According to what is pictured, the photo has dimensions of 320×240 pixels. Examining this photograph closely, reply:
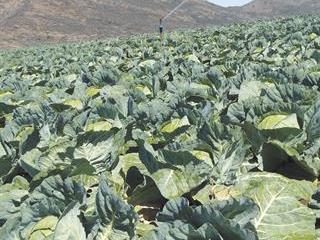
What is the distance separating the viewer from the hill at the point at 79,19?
212 ft

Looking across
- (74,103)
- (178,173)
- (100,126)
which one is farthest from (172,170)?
(74,103)

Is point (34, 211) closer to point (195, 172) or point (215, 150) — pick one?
point (195, 172)

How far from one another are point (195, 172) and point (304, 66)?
2.76m

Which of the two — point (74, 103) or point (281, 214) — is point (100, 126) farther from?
point (281, 214)

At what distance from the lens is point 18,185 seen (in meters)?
3.23

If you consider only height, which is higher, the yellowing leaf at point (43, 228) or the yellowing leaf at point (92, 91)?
the yellowing leaf at point (43, 228)

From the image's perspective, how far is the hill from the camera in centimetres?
6475

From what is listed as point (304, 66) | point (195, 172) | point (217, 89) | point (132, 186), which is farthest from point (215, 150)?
point (304, 66)

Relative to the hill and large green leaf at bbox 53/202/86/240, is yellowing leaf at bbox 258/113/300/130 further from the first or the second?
the hill

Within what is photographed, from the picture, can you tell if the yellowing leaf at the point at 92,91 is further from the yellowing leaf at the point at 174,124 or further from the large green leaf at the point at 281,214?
the large green leaf at the point at 281,214

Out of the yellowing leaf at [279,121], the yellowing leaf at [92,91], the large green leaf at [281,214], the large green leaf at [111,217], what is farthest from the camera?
the yellowing leaf at [92,91]

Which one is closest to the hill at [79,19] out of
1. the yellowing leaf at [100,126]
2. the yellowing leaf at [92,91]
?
the yellowing leaf at [92,91]

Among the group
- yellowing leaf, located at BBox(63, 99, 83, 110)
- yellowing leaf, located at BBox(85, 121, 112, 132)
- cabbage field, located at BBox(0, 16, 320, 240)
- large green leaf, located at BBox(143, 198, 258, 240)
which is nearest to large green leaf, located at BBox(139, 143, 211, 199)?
cabbage field, located at BBox(0, 16, 320, 240)

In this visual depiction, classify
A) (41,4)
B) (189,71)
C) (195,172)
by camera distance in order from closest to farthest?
(195,172), (189,71), (41,4)
